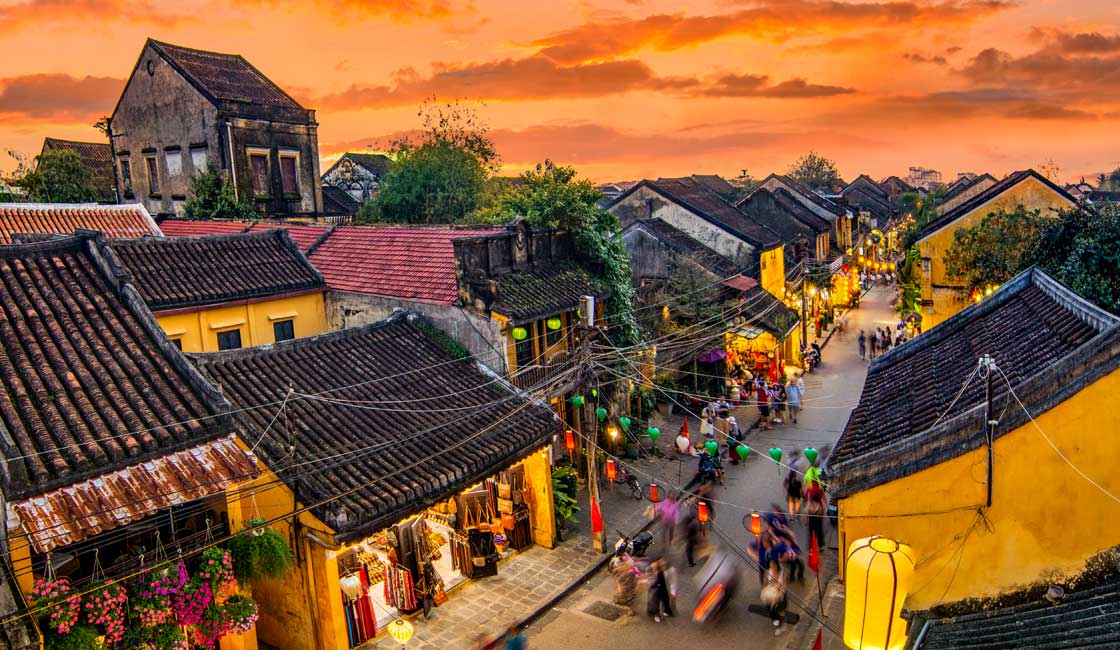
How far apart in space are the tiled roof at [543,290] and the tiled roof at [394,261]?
1.24 metres

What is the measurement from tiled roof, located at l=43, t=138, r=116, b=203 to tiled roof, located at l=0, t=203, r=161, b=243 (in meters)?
19.2

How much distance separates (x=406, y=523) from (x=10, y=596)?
6.77 meters

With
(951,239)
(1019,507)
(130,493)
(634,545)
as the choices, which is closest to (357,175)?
(951,239)

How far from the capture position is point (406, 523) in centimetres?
1367

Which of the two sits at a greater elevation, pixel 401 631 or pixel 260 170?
Answer: pixel 260 170

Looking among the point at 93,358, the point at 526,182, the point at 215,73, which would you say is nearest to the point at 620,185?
the point at 215,73

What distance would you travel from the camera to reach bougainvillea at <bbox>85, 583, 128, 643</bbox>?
802cm

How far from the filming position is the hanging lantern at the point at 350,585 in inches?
471

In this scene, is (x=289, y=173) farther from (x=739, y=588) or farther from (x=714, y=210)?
(x=739, y=588)

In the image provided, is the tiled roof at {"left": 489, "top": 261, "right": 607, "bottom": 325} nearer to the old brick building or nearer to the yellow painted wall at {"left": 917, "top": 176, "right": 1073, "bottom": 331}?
the yellow painted wall at {"left": 917, "top": 176, "right": 1073, "bottom": 331}

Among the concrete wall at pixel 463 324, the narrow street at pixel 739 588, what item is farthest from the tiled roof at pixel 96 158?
the narrow street at pixel 739 588

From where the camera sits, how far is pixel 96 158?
4078 centimetres

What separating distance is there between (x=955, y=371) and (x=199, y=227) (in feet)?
79.9

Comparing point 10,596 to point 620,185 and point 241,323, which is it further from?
point 620,185
